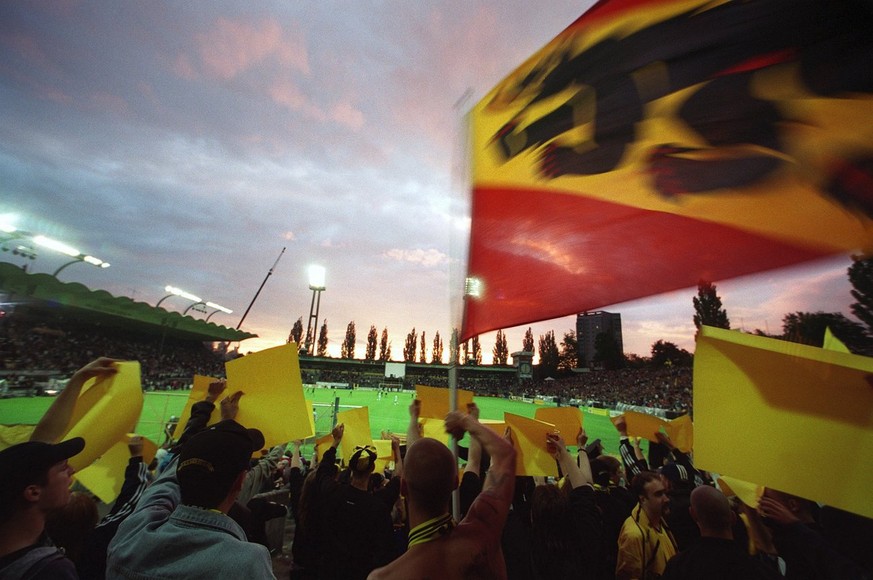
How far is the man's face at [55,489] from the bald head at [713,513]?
3.43 meters

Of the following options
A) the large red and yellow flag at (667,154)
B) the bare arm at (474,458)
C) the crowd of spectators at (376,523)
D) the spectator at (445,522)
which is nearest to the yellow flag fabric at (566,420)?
the crowd of spectators at (376,523)

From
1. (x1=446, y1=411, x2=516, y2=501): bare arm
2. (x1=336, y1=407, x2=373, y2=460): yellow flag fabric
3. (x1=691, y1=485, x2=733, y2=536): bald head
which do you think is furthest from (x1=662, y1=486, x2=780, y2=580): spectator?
(x1=336, y1=407, x2=373, y2=460): yellow flag fabric

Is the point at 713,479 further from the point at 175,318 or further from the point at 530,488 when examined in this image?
the point at 175,318

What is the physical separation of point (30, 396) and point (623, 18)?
35.9 meters

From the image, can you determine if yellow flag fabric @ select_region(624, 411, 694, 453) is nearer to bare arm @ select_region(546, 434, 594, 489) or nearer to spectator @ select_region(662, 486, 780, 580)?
bare arm @ select_region(546, 434, 594, 489)

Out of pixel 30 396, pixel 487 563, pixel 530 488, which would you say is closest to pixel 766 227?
pixel 487 563

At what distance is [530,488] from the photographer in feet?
17.2

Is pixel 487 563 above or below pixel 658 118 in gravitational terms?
below

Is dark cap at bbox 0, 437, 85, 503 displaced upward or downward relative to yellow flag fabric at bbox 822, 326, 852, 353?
downward

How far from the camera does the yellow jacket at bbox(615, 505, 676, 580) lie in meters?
2.98

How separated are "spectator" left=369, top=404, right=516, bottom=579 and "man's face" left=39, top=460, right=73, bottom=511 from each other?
1.57 m

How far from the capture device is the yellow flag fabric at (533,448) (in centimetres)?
427

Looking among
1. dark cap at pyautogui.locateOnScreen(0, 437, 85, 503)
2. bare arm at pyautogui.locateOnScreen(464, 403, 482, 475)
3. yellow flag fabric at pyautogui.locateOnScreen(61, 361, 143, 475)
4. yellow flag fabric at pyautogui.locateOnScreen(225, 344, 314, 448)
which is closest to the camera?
dark cap at pyautogui.locateOnScreen(0, 437, 85, 503)

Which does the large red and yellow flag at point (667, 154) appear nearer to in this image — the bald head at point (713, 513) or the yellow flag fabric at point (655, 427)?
the bald head at point (713, 513)
